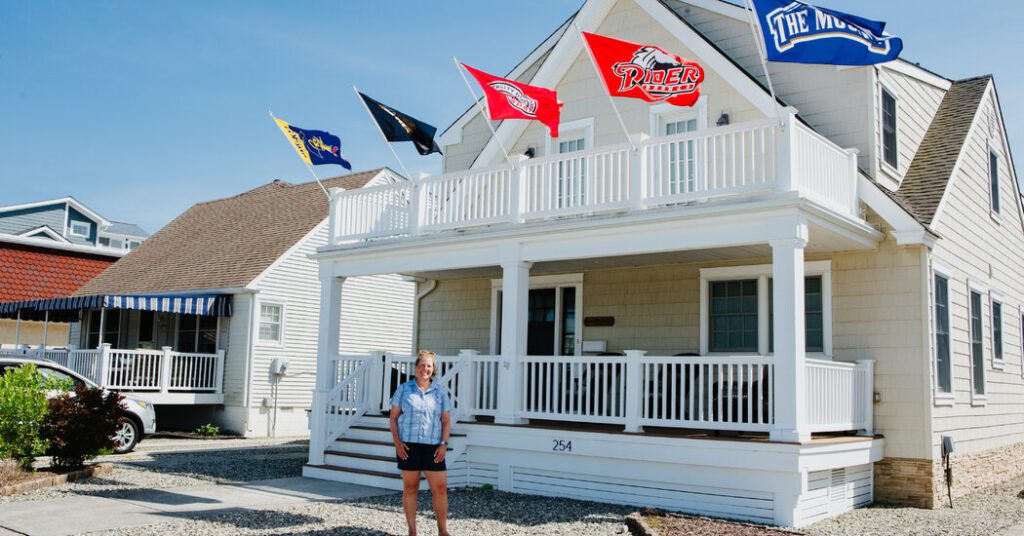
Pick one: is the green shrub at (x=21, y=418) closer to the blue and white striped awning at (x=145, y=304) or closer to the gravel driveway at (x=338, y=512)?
the gravel driveway at (x=338, y=512)

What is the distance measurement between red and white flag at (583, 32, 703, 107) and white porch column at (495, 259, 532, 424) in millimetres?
2805

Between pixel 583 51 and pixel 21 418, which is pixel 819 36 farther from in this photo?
pixel 21 418

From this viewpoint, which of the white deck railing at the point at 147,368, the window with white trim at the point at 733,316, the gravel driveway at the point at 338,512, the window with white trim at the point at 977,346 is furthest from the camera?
the white deck railing at the point at 147,368

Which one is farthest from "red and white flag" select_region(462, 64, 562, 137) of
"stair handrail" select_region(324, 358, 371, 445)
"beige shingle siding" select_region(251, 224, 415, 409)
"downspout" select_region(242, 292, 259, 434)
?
"downspout" select_region(242, 292, 259, 434)

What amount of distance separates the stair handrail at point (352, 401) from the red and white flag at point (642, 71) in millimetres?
5732

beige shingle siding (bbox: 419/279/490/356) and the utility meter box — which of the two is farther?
the utility meter box

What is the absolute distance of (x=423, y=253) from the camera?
1391cm

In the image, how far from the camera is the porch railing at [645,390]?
1060 centimetres

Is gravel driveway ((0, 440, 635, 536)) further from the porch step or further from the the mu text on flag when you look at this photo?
the the mu text on flag

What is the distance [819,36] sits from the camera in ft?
35.0

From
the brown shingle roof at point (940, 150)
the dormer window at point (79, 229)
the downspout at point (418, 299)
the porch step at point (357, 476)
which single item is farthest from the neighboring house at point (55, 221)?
the brown shingle roof at point (940, 150)

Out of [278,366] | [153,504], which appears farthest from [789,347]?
[278,366]

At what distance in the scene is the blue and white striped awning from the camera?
20281 millimetres

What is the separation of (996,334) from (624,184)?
7714 millimetres
